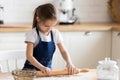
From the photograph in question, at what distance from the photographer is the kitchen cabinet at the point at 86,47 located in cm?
361

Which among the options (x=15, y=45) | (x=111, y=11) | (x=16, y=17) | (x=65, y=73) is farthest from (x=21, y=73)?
(x=111, y=11)

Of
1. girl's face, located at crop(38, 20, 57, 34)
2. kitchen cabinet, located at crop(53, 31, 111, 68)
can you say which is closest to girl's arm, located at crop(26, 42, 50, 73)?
girl's face, located at crop(38, 20, 57, 34)

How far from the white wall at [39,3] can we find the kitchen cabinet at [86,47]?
1.83 ft

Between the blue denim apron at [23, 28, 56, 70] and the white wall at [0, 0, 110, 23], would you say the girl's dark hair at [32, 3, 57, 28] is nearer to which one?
the blue denim apron at [23, 28, 56, 70]

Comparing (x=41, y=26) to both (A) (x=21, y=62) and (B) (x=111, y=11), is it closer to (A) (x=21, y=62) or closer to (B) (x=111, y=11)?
(A) (x=21, y=62)

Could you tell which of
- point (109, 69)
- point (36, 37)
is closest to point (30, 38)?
point (36, 37)

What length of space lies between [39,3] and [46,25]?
194cm

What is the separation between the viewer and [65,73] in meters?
1.96

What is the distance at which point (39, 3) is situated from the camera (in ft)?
13.2

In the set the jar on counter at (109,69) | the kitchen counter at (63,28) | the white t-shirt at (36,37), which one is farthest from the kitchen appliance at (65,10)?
the jar on counter at (109,69)

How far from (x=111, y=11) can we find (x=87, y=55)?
0.75 meters

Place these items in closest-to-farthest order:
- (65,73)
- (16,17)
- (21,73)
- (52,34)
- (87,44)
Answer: (21,73)
(65,73)
(52,34)
(87,44)
(16,17)

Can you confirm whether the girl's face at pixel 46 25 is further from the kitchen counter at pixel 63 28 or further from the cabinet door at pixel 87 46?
the cabinet door at pixel 87 46

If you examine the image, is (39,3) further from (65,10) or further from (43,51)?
(43,51)
